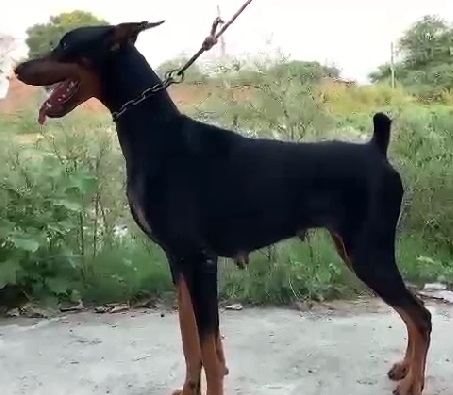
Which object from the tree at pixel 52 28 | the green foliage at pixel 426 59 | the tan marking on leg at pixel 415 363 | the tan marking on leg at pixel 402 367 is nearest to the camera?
the tan marking on leg at pixel 415 363

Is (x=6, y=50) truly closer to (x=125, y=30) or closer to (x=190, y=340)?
(x=125, y=30)

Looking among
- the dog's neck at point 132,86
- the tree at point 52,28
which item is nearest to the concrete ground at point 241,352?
the dog's neck at point 132,86

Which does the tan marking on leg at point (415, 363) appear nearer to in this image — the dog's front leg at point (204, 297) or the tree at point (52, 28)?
the dog's front leg at point (204, 297)

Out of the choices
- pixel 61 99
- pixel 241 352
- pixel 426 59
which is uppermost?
pixel 426 59

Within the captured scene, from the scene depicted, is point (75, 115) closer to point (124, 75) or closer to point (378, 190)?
point (124, 75)

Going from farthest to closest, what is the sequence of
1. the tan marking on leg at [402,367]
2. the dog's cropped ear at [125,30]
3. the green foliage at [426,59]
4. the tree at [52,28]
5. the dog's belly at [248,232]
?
the green foliage at [426,59] → the tree at [52,28] → the tan marking on leg at [402,367] → the dog's belly at [248,232] → the dog's cropped ear at [125,30]

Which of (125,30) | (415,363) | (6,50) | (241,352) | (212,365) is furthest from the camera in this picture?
(6,50)

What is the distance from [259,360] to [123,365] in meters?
0.56

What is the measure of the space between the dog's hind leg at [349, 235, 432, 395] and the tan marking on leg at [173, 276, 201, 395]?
59cm

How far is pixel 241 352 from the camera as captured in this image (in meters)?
3.42

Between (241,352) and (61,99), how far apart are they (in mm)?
1432

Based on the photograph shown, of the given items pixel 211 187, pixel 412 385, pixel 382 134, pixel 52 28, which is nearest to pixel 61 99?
pixel 211 187

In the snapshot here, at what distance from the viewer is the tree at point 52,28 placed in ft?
16.2

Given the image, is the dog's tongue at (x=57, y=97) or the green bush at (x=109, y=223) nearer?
the dog's tongue at (x=57, y=97)
